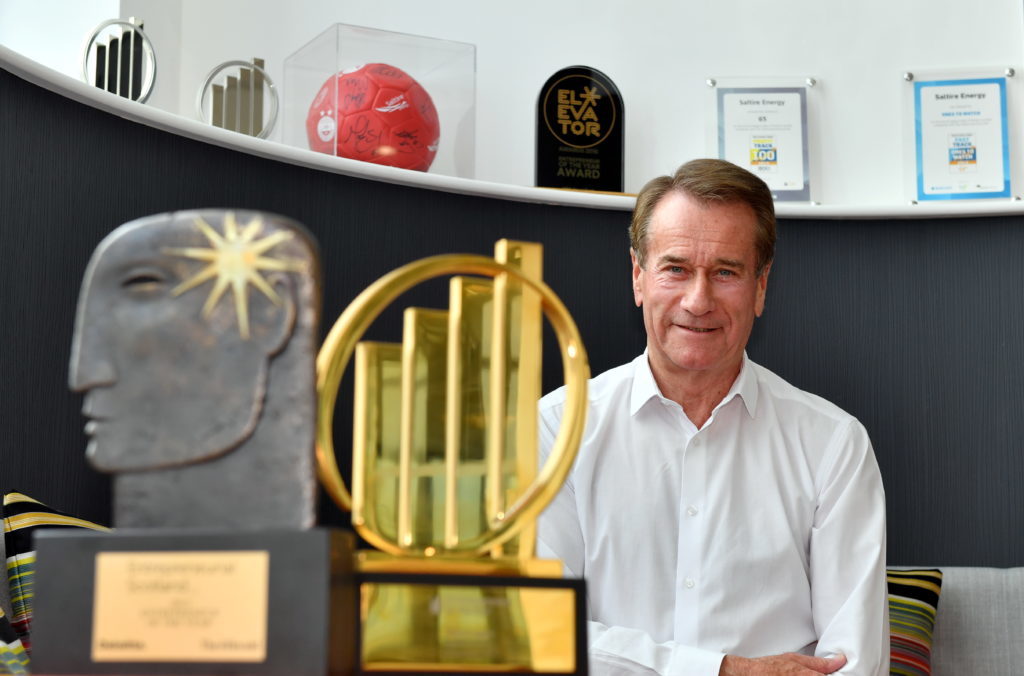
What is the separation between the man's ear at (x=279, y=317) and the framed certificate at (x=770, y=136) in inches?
65.4

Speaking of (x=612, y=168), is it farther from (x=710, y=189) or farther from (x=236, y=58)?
(x=236, y=58)

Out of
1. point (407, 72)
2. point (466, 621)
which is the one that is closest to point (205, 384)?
point (466, 621)

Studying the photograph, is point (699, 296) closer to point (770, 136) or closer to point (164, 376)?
point (770, 136)

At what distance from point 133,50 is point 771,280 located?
1.25 metres

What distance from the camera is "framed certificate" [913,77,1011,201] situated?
2.28 meters

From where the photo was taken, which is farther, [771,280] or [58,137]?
[771,280]

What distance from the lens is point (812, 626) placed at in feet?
5.63


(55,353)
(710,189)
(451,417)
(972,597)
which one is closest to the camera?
(451,417)

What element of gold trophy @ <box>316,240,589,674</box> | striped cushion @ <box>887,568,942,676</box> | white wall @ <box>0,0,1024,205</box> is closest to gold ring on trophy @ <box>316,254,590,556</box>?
gold trophy @ <box>316,240,589,674</box>

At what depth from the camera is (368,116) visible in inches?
79.4

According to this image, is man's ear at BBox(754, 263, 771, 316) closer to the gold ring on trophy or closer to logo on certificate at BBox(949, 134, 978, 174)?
logo on certificate at BBox(949, 134, 978, 174)

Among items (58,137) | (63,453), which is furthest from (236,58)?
(63,453)

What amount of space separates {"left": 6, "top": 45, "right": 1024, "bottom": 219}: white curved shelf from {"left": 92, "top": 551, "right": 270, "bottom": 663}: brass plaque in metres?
1.06

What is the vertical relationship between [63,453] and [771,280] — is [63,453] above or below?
below
